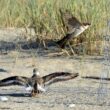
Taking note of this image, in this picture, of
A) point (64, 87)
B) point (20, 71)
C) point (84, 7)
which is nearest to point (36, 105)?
point (64, 87)

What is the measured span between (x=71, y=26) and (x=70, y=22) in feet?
0.40

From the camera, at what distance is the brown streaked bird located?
9.58 metres

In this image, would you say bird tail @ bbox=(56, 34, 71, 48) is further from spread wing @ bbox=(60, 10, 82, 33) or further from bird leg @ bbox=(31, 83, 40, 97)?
bird leg @ bbox=(31, 83, 40, 97)

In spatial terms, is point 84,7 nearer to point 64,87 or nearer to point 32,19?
point 32,19

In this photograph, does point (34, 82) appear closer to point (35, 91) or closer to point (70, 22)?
point (35, 91)

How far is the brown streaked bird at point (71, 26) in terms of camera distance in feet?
31.4

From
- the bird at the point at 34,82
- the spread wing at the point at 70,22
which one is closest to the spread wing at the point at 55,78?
the bird at the point at 34,82

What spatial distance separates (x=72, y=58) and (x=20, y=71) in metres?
1.14

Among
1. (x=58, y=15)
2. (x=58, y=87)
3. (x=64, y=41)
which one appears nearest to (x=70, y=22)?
(x=64, y=41)

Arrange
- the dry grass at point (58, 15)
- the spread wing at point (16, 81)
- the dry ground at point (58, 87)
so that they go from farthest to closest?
the dry grass at point (58, 15), the spread wing at point (16, 81), the dry ground at point (58, 87)

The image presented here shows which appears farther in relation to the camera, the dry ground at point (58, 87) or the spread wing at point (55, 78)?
the spread wing at point (55, 78)

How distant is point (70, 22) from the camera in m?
9.59

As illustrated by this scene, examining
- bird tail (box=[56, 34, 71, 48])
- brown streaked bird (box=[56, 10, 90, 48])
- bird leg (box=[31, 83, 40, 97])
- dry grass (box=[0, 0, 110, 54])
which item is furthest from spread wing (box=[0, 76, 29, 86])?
dry grass (box=[0, 0, 110, 54])

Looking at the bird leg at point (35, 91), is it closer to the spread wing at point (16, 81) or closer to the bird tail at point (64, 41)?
the spread wing at point (16, 81)
